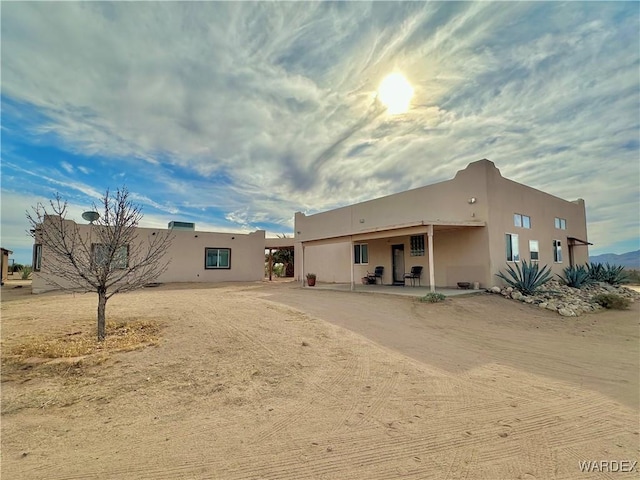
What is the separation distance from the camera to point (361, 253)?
1775 centimetres

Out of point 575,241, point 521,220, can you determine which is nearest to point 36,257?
point 521,220

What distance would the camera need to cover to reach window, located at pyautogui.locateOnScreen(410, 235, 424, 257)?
564 inches

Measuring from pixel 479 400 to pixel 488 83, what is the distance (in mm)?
9403

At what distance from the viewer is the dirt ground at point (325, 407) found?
2.39 meters

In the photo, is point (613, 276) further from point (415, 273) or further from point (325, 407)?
point (325, 407)

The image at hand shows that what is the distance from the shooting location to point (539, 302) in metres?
10.4

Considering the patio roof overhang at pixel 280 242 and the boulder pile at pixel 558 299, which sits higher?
the patio roof overhang at pixel 280 242

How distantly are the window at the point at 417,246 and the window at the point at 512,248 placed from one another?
11.0 feet

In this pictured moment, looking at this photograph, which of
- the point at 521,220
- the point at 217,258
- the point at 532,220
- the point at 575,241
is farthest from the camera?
the point at 217,258

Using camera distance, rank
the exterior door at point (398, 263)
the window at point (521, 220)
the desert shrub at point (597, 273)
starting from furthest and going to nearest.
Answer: the desert shrub at point (597, 273), the exterior door at point (398, 263), the window at point (521, 220)

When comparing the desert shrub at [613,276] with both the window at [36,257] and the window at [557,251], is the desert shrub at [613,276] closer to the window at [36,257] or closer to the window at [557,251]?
the window at [557,251]

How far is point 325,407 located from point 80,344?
4.53 metres

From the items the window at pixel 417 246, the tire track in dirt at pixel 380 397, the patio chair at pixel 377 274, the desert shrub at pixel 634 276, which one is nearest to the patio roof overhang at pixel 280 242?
the patio chair at pixel 377 274

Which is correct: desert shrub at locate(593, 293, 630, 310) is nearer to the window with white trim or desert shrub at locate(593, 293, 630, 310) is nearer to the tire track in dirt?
the window with white trim
